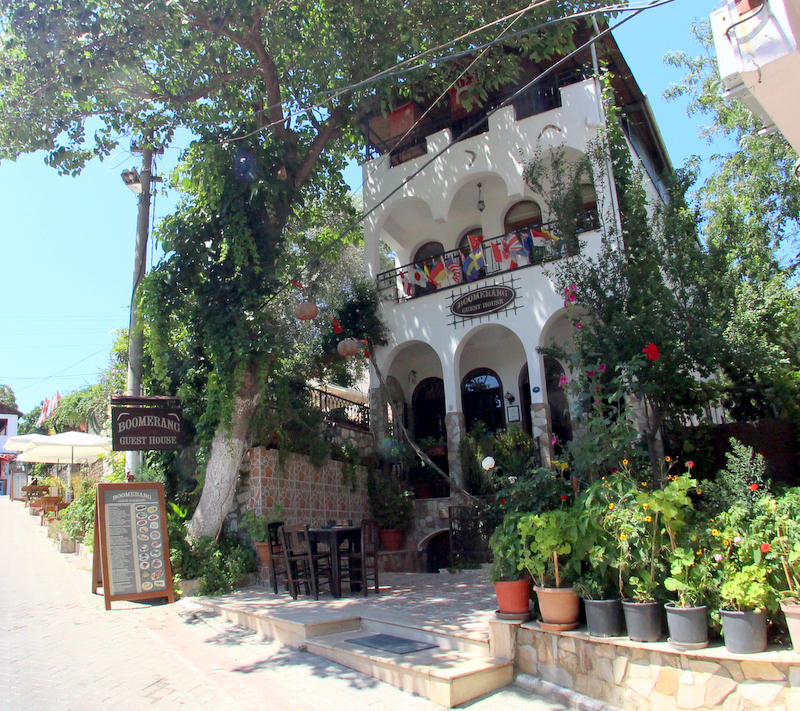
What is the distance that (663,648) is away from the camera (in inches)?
153

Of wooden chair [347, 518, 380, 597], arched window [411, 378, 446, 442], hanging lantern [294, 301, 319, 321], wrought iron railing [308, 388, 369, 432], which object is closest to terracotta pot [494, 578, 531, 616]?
wooden chair [347, 518, 380, 597]

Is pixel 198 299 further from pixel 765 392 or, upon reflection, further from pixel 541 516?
pixel 765 392

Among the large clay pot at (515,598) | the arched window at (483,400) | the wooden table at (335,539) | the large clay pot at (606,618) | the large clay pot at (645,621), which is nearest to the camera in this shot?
the large clay pot at (645,621)

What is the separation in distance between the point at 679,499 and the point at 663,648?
95 centimetres

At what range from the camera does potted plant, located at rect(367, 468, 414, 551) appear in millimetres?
11078

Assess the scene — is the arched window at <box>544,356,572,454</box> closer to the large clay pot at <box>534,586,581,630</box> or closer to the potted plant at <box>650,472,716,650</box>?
the large clay pot at <box>534,586,581,630</box>

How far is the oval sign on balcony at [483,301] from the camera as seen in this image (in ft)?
37.8

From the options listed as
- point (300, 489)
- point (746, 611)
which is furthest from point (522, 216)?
point (746, 611)

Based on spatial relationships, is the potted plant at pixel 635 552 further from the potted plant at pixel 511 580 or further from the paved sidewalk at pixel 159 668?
the paved sidewalk at pixel 159 668

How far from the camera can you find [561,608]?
178 inches

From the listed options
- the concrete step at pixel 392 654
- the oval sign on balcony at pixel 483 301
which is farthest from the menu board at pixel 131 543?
the oval sign on balcony at pixel 483 301

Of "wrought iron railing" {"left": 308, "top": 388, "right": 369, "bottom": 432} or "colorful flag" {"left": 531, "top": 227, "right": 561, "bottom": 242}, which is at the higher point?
"colorful flag" {"left": 531, "top": 227, "right": 561, "bottom": 242}

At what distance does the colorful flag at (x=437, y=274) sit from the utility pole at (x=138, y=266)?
562 centimetres

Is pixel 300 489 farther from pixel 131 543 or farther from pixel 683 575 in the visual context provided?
pixel 683 575
